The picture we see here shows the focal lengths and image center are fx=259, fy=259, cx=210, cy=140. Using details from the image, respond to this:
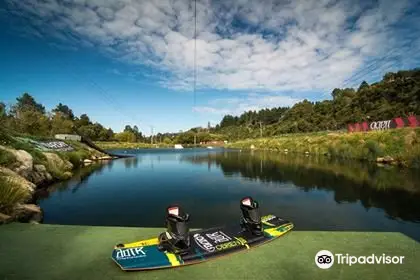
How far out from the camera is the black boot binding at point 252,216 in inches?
222

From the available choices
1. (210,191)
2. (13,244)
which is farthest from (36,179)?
(13,244)

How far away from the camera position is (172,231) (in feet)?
15.8

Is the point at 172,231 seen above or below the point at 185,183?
above

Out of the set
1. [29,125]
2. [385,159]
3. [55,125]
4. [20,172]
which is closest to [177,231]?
[20,172]

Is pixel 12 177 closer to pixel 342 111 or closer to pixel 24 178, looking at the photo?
pixel 24 178

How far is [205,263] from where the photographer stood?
181 inches

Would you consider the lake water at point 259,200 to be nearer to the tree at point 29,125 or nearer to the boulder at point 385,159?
the boulder at point 385,159

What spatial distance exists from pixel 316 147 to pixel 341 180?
26.8m

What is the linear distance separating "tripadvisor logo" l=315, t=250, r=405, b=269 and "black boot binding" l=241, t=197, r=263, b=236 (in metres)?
1.29

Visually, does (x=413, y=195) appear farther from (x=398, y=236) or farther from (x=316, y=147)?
(x=316, y=147)

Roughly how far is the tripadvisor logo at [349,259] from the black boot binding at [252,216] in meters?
1.29

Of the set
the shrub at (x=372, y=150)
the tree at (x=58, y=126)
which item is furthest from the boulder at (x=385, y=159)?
the tree at (x=58, y=126)

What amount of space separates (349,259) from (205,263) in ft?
8.49

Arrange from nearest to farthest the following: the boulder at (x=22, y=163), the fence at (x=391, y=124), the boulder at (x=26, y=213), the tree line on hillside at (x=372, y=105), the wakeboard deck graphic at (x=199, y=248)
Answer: the wakeboard deck graphic at (x=199, y=248)
the boulder at (x=26, y=213)
the boulder at (x=22, y=163)
the fence at (x=391, y=124)
the tree line on hillside at (x=372, y=105)
